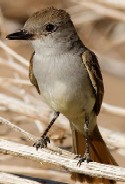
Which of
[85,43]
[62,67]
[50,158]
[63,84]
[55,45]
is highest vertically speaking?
[85,43]

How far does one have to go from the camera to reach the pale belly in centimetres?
498

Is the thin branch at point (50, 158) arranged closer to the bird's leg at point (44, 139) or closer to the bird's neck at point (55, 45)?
the bird's leg at point (44, 139)

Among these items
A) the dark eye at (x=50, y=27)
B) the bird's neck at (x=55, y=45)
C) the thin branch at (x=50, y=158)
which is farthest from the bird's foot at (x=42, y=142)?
the dark eye at (x=50, y=27)

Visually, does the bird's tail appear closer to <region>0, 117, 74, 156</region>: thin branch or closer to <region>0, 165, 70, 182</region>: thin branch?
<region>0, 165, 70, 182</region>: thin branch

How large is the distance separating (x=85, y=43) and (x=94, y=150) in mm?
2126

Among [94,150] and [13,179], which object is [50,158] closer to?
[13,179]

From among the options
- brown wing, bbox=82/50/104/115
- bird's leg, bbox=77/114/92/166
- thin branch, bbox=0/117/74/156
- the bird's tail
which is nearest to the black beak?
brown wing, bbox=82/50/104/115

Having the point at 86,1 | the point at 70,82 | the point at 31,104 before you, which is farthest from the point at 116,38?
the point at 70,82

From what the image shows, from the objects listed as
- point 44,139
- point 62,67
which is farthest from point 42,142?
point 62,67

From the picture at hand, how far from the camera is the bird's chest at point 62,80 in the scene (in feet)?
16.3

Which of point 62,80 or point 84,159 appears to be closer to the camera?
point 84,159

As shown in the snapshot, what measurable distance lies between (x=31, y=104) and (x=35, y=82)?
0.39 metres

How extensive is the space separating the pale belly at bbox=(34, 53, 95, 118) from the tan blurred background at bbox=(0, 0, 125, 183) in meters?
0.52

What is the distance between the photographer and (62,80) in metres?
4.99
